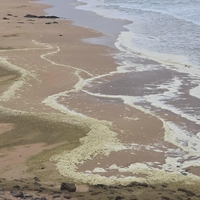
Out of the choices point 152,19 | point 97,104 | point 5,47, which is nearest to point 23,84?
point 97,104

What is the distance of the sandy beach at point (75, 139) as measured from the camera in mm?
5926

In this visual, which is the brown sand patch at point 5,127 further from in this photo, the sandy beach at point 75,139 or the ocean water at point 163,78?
the ocean water at point 163,78

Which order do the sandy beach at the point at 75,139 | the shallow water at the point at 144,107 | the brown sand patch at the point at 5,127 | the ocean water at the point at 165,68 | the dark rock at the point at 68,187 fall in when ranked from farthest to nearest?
the ocean water at the point at 165,68 < the brown sand patch at the point at 5,127 < the shallow water at the point at 144,107 < the sandy beach at the point at 75,139 < the dark rock at the point at 68,187

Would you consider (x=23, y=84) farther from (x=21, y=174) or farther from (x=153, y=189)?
(x=153, y=189)

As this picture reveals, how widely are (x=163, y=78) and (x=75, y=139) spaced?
5.79m

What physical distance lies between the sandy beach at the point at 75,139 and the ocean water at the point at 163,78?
16cm

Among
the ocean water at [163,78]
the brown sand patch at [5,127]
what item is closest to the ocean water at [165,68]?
the ocean water at [163,78]

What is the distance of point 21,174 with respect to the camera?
6281mm

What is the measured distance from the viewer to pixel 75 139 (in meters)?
7.74

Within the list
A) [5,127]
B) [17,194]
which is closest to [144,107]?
[5,127]

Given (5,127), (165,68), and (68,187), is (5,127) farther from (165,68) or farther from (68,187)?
(165,68)

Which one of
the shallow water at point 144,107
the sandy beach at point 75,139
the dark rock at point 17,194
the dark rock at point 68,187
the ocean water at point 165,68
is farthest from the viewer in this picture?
the ocean water at point 165,68

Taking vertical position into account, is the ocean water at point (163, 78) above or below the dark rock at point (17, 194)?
below

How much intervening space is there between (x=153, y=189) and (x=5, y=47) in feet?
38.7
